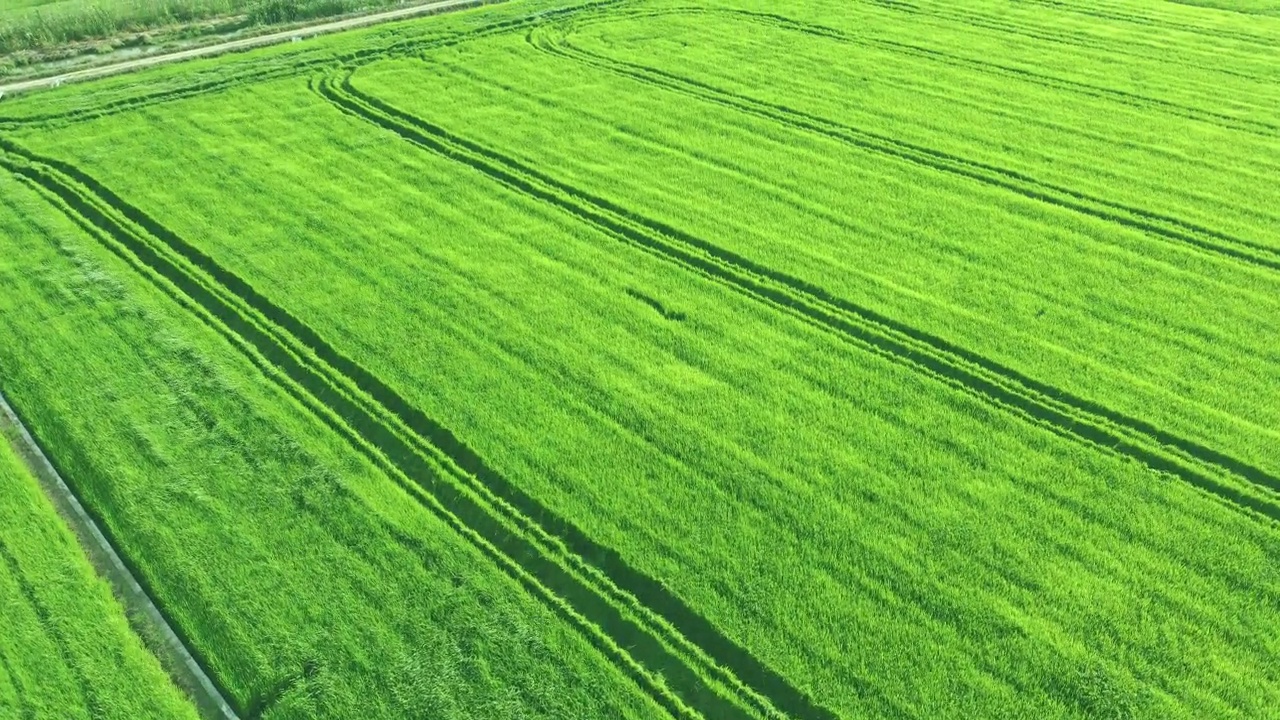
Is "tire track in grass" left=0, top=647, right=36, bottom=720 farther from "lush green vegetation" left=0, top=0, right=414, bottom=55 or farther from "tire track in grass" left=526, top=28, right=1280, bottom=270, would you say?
"lush green vegetation" left=0, top=0, right=414, bottom=55

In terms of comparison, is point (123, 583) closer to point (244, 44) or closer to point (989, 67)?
point (244, 44)

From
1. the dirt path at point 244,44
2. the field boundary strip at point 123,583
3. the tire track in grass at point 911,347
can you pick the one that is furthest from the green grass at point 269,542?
the dirt path at point 244,44

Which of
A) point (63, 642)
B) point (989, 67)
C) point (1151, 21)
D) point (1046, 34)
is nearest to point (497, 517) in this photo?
point (63, 642)

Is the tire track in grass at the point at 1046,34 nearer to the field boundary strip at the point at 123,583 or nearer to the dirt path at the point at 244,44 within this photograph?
the dirt path at the point at 244,44

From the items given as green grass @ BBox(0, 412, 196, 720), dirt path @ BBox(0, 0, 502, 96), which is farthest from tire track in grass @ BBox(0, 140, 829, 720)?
dirt path @ BBox(0, 0, 502, 96)

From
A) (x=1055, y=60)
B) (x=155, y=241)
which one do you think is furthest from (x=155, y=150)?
(x=1055, y=60)

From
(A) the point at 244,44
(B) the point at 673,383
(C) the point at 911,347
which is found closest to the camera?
(B) the point at 673,383

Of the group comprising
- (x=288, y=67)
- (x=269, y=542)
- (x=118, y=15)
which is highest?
(x=118, y=15)
